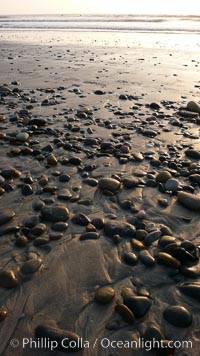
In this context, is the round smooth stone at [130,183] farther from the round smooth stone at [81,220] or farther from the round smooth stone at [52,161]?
the round smooth stone at [52,161]

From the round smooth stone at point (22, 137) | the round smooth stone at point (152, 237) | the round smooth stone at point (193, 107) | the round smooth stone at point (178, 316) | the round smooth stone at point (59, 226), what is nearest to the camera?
the round smooth stone at point (178, 316)

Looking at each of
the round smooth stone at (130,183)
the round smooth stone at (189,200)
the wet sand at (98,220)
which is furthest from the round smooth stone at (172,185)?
the round smooth stone at (130,183)

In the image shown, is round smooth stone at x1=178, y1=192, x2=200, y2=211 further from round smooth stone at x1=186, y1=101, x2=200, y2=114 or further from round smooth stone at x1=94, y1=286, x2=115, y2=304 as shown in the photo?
round smooth stone at x1=186, y1=101, x2=200, y2=114

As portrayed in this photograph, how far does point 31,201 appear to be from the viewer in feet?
12.5

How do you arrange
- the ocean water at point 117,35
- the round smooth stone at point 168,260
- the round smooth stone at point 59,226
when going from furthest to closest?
the ocean water at point 117,35 < the round smooth stone at point 59,226 < the round smooth stone at point 168,260

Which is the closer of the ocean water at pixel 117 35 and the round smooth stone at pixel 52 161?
the round smooth stone at pixel 52 161

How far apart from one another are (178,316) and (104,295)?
0.60 m

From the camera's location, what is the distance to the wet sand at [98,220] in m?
2.42

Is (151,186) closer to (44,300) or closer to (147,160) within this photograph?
(147,160)

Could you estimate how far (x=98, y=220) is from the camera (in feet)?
11.3

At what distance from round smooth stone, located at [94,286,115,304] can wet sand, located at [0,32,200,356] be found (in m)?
0.01

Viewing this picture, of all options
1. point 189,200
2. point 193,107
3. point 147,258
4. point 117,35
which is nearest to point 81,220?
point 147,258

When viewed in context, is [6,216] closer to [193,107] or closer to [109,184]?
[109,184]

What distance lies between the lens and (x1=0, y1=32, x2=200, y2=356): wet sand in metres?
2.42
